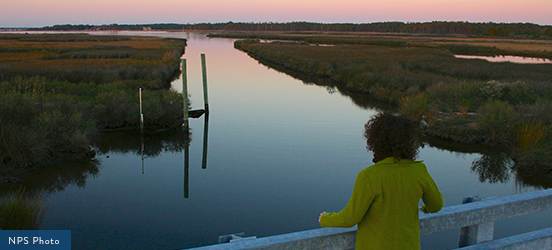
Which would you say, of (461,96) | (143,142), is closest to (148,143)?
(143,142)

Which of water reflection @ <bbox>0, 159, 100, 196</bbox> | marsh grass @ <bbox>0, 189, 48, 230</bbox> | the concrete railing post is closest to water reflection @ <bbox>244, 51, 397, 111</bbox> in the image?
water reflection @ <bbox>0, 159, 100, 196</bbox>

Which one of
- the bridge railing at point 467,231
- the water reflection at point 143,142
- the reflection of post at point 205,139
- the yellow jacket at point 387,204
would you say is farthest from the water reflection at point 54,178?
the yellow jacket at point 387,204

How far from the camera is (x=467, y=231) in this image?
9.73 ft

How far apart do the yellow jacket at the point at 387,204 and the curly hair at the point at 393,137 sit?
54 mm

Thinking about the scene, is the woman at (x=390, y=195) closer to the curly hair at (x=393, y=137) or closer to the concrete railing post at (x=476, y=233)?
the curly hair at (x=393, y=137)

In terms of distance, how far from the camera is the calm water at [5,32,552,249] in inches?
278

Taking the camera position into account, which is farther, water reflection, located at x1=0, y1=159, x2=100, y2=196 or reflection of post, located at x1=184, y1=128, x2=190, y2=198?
reflection of post, located at x1=184, y1=128, x2=190, y2=198

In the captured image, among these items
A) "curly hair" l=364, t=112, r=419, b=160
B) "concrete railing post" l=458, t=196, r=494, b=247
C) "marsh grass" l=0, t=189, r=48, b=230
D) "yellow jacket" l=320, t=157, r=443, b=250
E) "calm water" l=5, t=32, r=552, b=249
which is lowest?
"calm water" l=5, t=32, r=552, b=249

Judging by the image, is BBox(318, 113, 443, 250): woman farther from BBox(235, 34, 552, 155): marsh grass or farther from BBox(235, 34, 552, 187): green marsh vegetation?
BBox(235, 34, 552, 155): marsh grass

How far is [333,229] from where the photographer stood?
2.48 m

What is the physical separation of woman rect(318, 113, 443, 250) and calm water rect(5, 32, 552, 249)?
14.7ft

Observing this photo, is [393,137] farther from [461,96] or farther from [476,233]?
[461,96]

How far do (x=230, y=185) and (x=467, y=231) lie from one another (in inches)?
262

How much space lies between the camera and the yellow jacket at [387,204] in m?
2.41
